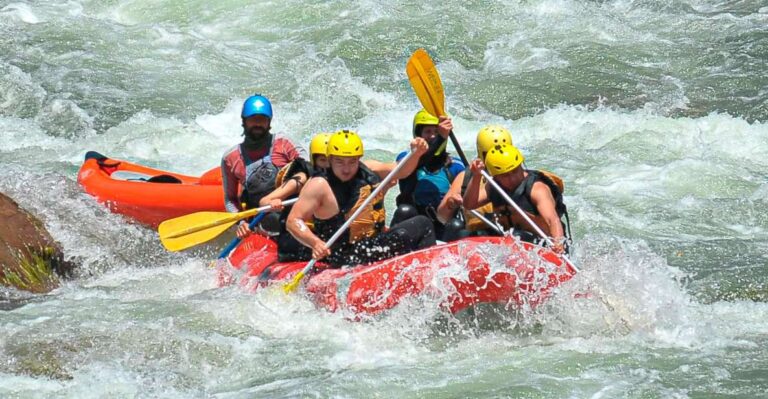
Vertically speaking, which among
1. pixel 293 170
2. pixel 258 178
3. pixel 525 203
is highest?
pixel 293 170

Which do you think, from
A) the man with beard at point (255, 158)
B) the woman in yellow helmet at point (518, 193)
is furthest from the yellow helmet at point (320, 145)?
the man with beard at point (255, 158)

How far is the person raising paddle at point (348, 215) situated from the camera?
21.2 ft

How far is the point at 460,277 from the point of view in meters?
6.09

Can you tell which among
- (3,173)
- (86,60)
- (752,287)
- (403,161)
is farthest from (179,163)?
(752,287)

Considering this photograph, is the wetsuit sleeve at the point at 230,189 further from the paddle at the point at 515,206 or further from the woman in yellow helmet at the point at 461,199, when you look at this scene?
the paddle at the point at 515,206

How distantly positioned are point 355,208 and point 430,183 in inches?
28.6

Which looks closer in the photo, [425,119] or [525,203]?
[525,203]

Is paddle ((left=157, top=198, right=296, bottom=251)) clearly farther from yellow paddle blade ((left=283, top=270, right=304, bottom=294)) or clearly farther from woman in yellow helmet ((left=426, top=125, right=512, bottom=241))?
woman in yellow helmet ((left=426, top=125, right=512, bottom=241))

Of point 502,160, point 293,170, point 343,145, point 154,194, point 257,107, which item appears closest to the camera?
point 343,145

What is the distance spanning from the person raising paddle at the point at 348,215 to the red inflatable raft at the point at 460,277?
23cm

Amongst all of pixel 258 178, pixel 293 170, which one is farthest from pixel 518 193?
pixel 258 178

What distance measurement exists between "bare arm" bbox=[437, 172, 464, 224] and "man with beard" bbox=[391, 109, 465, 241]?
7 centimetres

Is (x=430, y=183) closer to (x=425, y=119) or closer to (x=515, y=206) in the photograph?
(x=425, y=119)

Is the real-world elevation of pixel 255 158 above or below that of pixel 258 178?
above
